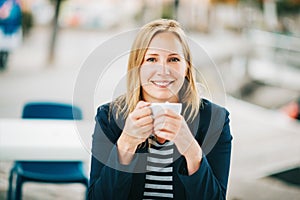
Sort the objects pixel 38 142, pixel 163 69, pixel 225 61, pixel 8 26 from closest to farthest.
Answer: pixel 163 69, pixel 38 142, pixel 8 26, pixel 225 61

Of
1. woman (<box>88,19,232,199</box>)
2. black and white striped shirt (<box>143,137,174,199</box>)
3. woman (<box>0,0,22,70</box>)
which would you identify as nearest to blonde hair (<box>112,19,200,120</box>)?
woman (<box>88,19,232,199</box>)

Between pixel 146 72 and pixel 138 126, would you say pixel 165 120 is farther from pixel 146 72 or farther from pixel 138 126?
pixel 146 72

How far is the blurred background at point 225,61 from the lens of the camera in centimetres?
374

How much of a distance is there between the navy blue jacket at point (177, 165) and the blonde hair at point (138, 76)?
0.11ft

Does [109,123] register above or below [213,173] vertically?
above

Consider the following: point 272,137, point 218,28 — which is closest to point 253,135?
point 272,137

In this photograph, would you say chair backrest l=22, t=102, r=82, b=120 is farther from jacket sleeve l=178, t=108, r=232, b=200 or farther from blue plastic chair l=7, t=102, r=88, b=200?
jacket sleeve l=178, t=108, r=232, b=200

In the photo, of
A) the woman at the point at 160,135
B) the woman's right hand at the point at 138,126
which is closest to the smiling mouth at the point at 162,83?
the woman at the point at 160,135

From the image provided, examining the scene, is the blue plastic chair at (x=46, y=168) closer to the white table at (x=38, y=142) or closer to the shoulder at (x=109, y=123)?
the white table at (x=38, y=142)

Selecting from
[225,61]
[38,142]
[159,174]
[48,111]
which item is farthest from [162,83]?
[225,61]

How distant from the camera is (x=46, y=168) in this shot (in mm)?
2635

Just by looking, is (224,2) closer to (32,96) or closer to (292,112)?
(292,112)

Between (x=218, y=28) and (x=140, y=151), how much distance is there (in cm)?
1010

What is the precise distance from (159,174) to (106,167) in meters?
0.15
